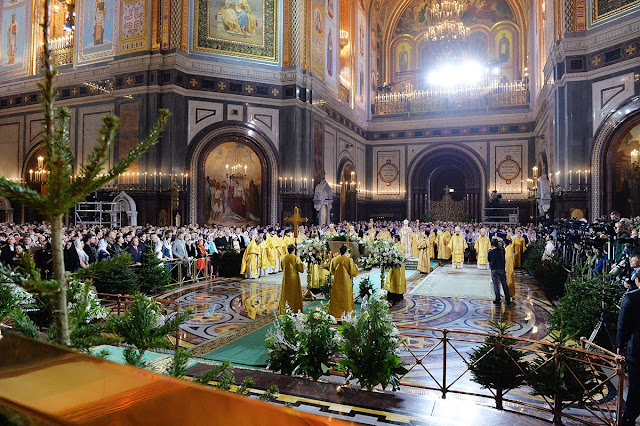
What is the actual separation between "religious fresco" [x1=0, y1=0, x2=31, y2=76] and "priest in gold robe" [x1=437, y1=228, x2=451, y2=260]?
23.7 meters

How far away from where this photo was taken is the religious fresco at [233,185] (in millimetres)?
21703

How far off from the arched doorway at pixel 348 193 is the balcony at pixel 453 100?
594 centimetres

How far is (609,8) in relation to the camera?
16922 mm

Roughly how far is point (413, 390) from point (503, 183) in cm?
2761

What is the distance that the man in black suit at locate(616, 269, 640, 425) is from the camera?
4023 mm

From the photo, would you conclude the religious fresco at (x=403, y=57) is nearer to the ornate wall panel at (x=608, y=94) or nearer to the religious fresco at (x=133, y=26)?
the ornate wall panel at (x=608, y=94)

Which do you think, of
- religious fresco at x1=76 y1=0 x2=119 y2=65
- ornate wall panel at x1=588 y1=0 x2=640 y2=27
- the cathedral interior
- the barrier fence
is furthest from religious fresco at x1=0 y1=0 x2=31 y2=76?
ornate wall panel at x1=588 y1=0 x2=640 y2=27

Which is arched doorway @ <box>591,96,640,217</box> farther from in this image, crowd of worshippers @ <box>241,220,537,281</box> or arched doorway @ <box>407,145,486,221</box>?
arched doorway @ <box>407,145,486,221</box>

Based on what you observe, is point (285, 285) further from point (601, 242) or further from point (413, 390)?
point (601, 242)

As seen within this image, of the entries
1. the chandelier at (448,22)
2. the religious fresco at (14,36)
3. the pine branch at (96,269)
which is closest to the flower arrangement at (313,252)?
the pine branch at (96,269)

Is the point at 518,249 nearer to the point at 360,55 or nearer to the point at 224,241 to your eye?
the point at 224,241

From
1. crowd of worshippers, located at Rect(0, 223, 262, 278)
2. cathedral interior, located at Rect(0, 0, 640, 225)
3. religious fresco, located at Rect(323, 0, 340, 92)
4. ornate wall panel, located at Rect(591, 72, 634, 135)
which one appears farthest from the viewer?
religious fresco, located at Rect(323, 0, 340, 92)

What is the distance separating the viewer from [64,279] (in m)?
1.63

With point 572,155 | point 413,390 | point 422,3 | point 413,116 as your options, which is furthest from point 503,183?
point 413,390
